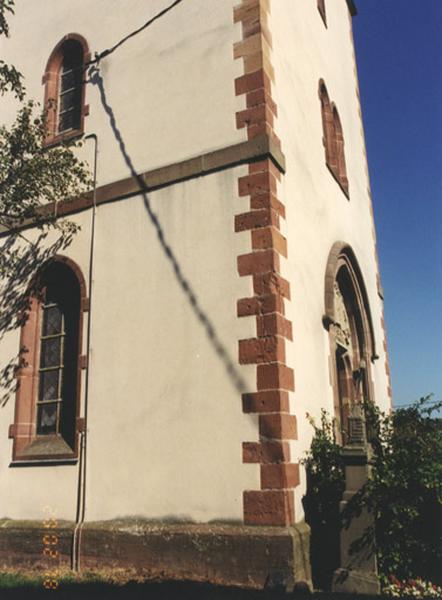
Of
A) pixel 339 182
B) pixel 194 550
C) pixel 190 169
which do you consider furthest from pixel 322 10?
pixel 194 550

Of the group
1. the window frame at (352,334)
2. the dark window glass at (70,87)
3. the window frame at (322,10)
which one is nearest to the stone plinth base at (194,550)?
the window frame at (352,334)

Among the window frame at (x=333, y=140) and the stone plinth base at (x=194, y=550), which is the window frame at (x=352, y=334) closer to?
the window frame at (x=333, y=140)

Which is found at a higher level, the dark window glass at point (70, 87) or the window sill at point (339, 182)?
the dark window glass at point (70, 87)

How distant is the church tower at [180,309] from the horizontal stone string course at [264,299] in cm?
2

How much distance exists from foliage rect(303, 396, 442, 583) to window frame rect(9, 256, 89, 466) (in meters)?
3.07

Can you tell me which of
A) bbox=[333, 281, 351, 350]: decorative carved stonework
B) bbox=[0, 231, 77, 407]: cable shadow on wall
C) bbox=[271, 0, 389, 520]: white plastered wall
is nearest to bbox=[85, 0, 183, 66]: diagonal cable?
bbox=[271, 0, 389, 520]: white plastered wall

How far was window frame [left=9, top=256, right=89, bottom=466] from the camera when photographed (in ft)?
26.3

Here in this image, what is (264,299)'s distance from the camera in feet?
22.5

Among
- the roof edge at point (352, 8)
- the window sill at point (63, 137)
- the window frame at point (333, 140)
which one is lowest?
the window sill at point (63, 137)

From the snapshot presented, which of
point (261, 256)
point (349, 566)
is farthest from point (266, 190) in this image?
point (349, 566)

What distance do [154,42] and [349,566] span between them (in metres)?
7.14

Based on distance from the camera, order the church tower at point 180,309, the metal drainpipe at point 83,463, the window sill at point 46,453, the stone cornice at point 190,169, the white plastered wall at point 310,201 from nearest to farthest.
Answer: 1. the church tower at point 180,309
2. the metal drainpipe at point 83,463
3. the stone cornice at point 190,169
4. the white plastered wall at point 310,201
5. the window sill at point 46,453

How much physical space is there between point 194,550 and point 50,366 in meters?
3.51

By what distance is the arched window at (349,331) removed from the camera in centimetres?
964
